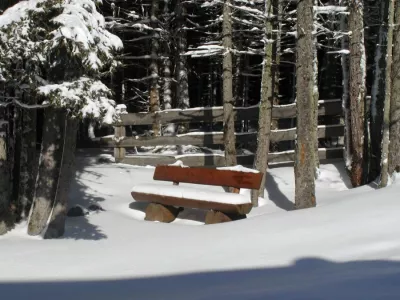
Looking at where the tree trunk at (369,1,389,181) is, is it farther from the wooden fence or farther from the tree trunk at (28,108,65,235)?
the tree trunk at (28,108,65,235)

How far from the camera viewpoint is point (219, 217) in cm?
912

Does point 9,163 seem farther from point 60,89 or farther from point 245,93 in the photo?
point 245,93

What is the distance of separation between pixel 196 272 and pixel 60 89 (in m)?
3.02

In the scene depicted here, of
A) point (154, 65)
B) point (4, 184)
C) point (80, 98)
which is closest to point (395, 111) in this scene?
point (80, 98)

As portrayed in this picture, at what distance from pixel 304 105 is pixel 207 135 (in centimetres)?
529

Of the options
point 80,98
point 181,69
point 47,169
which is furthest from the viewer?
point 181,69

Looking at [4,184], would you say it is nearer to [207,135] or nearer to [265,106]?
[265,106]

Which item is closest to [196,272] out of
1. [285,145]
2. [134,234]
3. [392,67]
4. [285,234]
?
[285,234]

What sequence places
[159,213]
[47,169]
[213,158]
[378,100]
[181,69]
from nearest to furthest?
[47,169]
[159,213]
[378,100]
[213,158]
[181,69]

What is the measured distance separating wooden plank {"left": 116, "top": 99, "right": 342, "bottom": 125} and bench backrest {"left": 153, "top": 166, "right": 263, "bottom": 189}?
3398mm

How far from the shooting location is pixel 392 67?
10.5 metres

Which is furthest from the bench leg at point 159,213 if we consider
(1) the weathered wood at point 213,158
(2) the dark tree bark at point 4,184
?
(1) the weathered wood at point 213,158

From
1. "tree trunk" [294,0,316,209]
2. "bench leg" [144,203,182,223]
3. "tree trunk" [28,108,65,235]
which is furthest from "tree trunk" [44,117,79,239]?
"tree trunk" [294,0,316,209]

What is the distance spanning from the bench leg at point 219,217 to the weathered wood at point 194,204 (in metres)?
0.08
